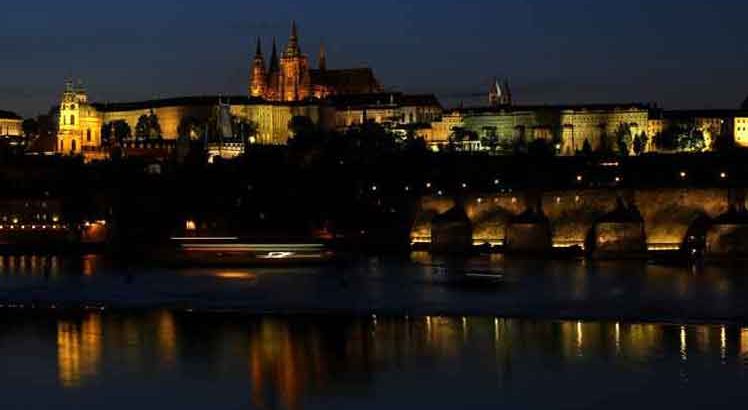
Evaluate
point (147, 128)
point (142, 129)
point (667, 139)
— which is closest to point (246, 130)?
point (147, 128)

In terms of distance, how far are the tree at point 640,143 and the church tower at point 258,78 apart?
128ft

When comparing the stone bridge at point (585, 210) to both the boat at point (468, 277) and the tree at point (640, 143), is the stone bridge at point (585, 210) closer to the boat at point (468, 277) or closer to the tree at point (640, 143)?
the boat at point (468, 277)

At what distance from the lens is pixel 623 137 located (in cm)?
12394

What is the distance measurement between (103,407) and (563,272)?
26.9 metres

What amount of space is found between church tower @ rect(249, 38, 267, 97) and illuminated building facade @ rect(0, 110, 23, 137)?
69.3ft

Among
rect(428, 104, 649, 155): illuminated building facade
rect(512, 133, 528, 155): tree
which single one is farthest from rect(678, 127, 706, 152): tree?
rect(512, 133, 528, 155): tree

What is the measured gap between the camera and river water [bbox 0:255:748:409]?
26922 mm

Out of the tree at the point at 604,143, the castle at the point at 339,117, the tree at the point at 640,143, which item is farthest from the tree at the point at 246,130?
the tree at the point at 640,143

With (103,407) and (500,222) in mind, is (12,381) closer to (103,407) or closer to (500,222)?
(103,407)

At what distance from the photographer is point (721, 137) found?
122438 mm

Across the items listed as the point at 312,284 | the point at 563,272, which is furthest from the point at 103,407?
the point at 563,272

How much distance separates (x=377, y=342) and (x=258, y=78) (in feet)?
383

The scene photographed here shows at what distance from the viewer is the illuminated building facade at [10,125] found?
5614 inches

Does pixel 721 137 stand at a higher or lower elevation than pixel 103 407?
higher
